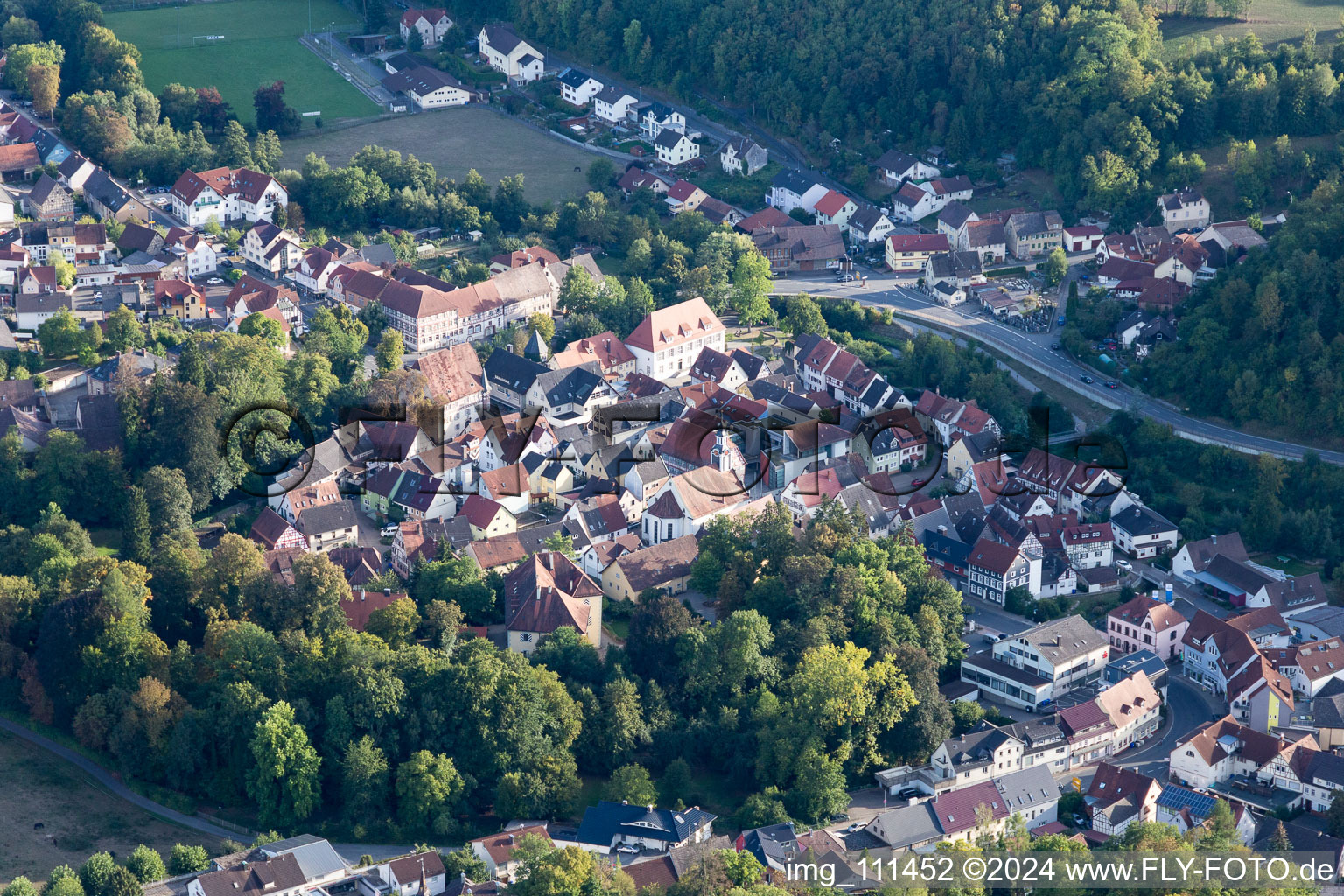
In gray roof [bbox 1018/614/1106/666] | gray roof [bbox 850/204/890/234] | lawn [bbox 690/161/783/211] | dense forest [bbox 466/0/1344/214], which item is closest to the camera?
gray roof [bbox 1018/614/1106/666]

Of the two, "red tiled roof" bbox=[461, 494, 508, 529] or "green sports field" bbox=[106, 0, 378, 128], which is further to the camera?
"green sports field" bbox=[106, 0, 378, 128]

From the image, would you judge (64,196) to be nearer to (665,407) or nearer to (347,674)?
(665,407)

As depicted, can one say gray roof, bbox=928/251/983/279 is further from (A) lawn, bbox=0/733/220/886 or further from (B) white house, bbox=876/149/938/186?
(A) lawn, bbox=0/733/220/886

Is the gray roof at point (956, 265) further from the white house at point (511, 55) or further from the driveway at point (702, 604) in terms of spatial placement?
the white house at point (511, 55)

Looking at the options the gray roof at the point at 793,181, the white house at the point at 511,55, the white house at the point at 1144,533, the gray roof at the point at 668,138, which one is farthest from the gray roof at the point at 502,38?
the white house at the point at 1144,533

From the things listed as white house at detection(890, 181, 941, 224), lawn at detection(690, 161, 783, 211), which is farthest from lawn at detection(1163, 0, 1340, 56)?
lawn at detection(690, 161, 783, 211)

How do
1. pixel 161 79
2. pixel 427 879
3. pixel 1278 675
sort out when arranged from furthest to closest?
1. pixel 161 79
2. pixel 1278 675
3. pixel 427 879

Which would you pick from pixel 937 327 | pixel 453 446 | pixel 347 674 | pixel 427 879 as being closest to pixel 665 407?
pixel 453 446

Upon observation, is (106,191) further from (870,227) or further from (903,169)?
(903,169)
